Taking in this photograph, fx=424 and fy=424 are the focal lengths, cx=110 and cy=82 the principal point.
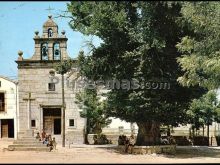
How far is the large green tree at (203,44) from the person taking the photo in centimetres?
1622

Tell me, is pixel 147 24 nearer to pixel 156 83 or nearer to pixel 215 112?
pixel 156 83

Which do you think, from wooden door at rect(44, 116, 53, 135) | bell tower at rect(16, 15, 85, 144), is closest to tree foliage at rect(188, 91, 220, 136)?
bell tower at rect(16, 15, 85, 144)

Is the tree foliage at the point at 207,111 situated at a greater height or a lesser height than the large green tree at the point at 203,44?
lesser

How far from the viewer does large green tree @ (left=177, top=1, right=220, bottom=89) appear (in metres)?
16.2

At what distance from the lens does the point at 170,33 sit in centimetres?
2319

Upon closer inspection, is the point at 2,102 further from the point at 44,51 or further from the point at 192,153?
the point at 192,153

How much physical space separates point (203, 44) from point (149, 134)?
10.5 m

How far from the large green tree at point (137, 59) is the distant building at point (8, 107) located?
16.4m

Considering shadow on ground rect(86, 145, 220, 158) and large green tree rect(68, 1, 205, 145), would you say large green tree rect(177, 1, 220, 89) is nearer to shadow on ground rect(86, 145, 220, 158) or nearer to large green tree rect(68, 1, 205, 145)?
large green tree rect(68, 1, 205, 145)

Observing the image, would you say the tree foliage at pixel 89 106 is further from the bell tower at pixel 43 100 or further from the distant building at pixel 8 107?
the distant building at pixel 8 107

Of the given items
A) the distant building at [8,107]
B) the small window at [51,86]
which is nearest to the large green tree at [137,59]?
the small window at [51,86]

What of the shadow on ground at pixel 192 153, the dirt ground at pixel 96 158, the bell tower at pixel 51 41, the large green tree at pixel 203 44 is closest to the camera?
the large green tree at pixel 203 44

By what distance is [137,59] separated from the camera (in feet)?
79.4

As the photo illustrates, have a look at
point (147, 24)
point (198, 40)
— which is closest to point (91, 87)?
point (147, 24)
